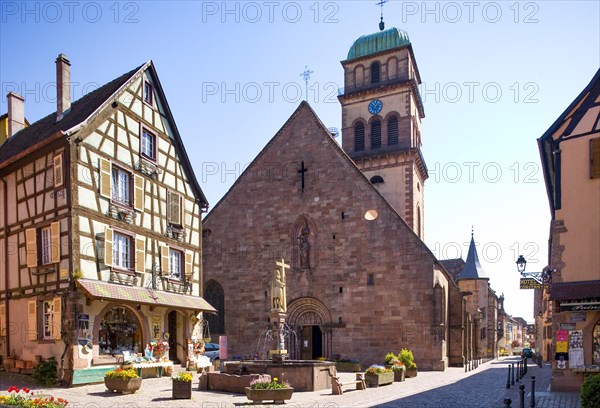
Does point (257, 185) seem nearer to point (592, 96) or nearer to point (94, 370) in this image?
point (94, 370)

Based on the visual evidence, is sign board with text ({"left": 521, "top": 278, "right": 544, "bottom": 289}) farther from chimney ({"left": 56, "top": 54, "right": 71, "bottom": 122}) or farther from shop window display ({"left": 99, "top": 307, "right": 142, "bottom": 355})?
chimney ({"left": 56, "top": 54, "right": 71, "bottom": 122})

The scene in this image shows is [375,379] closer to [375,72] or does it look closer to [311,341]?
[311,341]

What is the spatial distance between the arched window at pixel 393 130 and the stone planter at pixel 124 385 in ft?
90.8

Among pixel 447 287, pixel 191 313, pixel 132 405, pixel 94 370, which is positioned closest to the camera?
pixel 132 405

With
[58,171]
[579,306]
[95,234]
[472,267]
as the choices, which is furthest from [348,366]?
Result: [472,267]

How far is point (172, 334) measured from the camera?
79.1ft

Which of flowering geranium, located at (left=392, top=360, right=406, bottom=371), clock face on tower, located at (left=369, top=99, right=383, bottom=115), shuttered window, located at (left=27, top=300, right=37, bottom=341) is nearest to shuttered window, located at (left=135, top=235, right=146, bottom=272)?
shuttered window, located at (left=27, top=300, right=37, bottom=341)

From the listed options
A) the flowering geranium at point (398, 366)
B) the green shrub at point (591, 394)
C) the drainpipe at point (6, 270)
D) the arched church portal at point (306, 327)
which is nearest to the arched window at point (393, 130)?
the arched church portal at point (306, 327)

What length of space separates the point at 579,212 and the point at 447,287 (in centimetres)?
1520

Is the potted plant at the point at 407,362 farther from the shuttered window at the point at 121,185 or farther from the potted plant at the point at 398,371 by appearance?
the shuttered window at the point at 121,185

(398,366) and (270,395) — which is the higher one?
(270,395)

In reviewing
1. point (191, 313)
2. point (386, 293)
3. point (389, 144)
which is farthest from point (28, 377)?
point (389, 144)

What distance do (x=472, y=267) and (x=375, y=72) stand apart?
19996mm

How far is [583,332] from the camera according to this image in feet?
54.7
